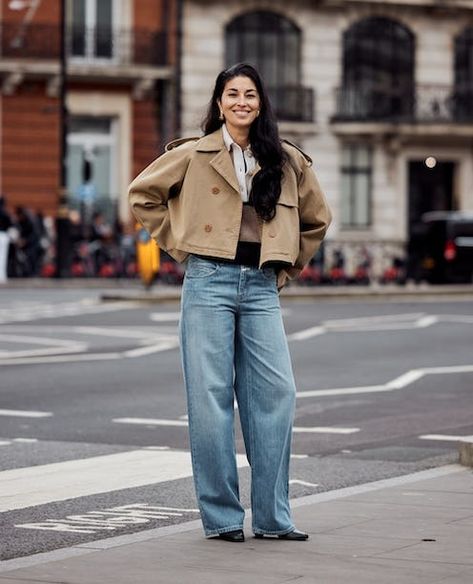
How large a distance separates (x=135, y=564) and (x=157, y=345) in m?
14.6

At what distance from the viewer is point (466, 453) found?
1057 cm

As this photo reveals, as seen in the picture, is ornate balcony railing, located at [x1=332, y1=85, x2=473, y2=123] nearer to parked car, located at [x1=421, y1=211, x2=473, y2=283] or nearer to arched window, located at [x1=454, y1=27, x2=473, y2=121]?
arched window, located at [x1=454, y1=27, x2=473, y2=121]

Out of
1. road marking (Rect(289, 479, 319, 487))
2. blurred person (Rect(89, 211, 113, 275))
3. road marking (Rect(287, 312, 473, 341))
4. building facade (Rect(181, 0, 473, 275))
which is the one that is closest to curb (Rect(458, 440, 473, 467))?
road marking (Rect(289, 479, 319, 487))

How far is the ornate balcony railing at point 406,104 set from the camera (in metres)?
49.3

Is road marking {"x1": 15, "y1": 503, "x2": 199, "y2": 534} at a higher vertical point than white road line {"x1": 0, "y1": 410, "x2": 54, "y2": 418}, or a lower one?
higher

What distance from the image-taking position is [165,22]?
46875 mm

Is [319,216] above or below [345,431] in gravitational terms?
above

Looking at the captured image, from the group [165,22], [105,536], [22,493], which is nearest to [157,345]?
[22,493]

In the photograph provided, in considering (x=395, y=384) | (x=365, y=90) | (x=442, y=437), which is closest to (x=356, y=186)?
(x=365, y=90)

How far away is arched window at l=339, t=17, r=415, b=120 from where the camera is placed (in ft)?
162

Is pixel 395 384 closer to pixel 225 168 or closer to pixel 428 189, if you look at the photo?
pixel 225 168

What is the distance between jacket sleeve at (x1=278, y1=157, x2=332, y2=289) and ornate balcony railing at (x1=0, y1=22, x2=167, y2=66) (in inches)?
1452

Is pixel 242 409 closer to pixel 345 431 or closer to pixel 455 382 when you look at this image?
pixel 345 431

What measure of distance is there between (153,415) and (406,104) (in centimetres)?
3659
